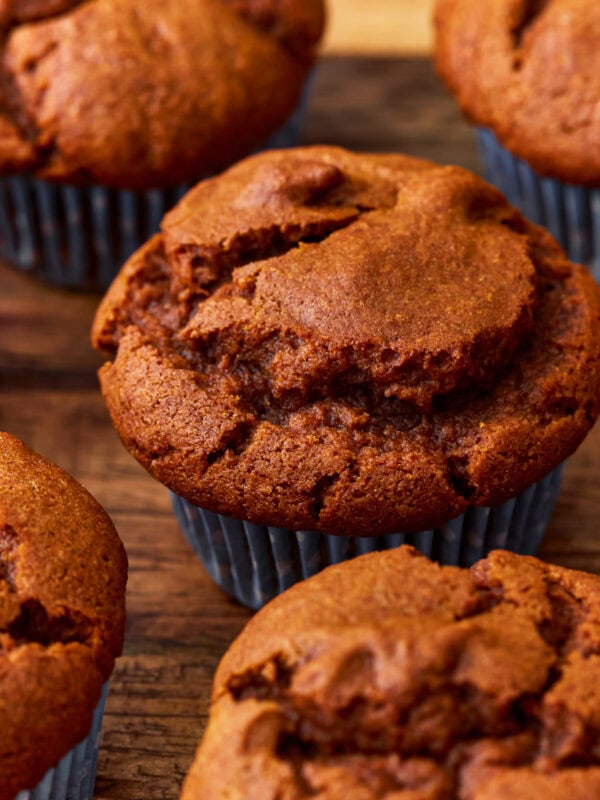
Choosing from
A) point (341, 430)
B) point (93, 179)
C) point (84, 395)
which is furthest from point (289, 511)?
point (93, 179)

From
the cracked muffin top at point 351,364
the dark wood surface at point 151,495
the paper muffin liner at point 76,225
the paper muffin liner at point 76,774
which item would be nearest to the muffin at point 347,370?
the cracked muffin top at point 351,364

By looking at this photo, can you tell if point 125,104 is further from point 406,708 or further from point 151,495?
point 406,708

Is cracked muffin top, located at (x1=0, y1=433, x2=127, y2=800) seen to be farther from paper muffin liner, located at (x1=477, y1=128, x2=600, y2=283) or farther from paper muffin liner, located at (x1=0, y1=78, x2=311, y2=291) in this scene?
paper muffin liner, located at (x1=477, y1=128, x2=600, y2=283)

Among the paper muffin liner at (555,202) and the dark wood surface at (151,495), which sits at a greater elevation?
the paper muffin liner at (555,202)

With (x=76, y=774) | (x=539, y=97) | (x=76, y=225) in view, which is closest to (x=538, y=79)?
(x=539, y=97)

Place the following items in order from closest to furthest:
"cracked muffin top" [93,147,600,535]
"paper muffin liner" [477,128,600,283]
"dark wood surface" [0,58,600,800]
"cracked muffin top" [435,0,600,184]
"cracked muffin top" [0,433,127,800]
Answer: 1. "cracked muffin top" [0,433,127,800]
2. "cracked muffin top" [93,147,600,535]
3. "dark wood surface" [0,58,600,800]
4. "cracked muffin top" [435,0,600,184]
5. "paper muffin liner" [477,128,600,283]

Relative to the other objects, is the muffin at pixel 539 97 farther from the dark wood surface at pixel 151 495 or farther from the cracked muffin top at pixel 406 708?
the cracked muffin top at pixel 406 708

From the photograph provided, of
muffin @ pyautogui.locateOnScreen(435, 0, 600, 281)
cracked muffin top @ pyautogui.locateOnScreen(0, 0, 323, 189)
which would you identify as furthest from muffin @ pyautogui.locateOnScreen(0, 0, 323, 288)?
muffin @ pyautogui.locateOnScreen(435, 0, 600, 281)
